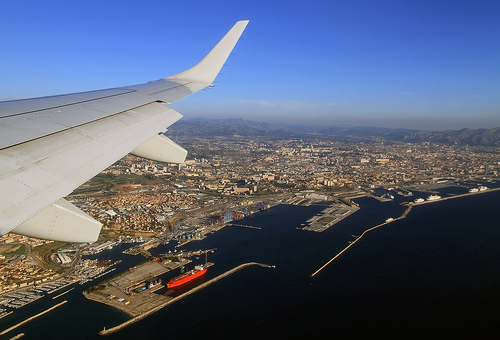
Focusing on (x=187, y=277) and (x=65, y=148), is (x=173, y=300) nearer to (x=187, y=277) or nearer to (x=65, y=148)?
(x=187, y=277)

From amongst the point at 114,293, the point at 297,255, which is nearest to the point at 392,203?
the point at 297,255

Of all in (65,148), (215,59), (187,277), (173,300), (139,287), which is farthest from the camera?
(187,277)

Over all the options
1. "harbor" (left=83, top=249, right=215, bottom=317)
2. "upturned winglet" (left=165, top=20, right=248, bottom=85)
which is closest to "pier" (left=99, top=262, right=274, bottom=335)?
"harbor" (left=83, top=249, right=215, bottom=317)

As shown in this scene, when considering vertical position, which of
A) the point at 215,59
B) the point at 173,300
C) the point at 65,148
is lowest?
the point at 173,300

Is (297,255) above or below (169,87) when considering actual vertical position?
below

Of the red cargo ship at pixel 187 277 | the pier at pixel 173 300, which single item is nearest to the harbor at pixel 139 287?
the pier at pixel 173 300

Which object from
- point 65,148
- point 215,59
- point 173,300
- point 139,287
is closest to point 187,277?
point 173,300

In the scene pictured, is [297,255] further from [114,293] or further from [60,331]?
[60,331]
